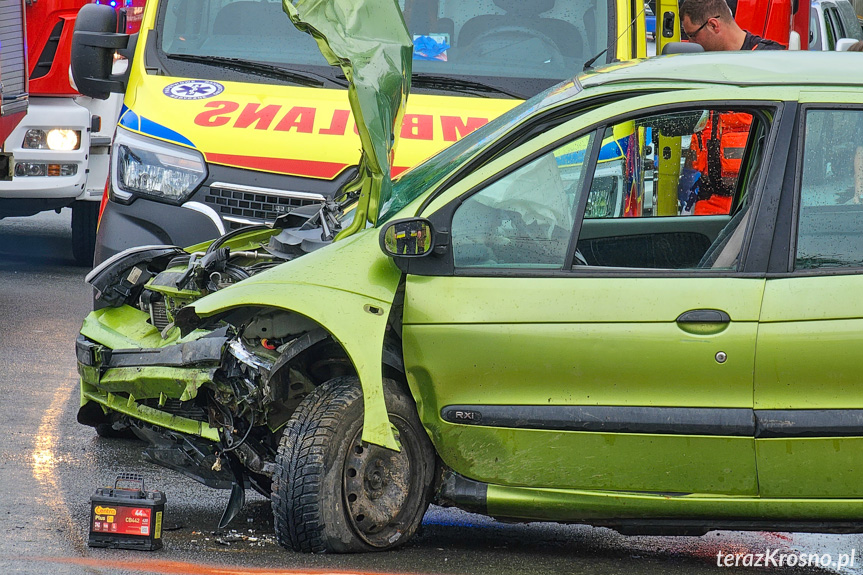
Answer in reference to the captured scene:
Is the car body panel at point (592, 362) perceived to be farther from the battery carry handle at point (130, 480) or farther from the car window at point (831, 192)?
the battery carry handle at point (130, 480)

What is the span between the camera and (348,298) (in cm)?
424

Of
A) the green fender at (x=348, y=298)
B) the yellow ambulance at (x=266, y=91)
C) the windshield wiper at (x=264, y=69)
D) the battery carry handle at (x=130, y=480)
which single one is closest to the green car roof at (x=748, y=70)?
the green fender at (x=348, y=298)

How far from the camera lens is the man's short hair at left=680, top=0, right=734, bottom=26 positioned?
25.2 ft

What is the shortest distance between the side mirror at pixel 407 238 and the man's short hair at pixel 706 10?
412 centimetres

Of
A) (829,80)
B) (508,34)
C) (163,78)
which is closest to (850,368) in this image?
(829,80)

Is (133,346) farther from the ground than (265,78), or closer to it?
closer to it

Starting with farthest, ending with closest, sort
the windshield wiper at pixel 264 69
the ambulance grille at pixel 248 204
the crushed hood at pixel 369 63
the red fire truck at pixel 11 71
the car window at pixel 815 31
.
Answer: the car window at pixel 815 31
the red fire truck at pixel 11 71
the windshield wiper at pixel 264 69
the ambulance grille at pixel 248 204
the crushed hood at pixel 369 63

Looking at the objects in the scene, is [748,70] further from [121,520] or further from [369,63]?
[121,520]

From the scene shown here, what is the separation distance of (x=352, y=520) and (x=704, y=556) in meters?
1.34

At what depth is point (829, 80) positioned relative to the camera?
434cm

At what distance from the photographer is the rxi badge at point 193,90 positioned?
6648 millimetres

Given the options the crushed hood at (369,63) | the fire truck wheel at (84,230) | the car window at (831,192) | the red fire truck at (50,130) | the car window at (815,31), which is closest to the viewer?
the car window at (831,192)

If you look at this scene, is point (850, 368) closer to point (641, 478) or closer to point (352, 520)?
point (641, 478)

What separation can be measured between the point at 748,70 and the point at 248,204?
109 inches
